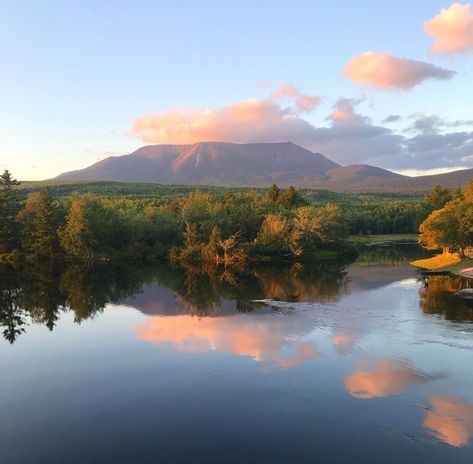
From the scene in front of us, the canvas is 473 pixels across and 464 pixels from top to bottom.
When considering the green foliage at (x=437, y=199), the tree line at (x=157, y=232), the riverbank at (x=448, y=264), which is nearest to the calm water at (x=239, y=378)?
the riverbank at (x=448, y=264)

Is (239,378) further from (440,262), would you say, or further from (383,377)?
(440,262)

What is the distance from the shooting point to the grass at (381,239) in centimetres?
12543

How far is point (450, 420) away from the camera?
69.3ft

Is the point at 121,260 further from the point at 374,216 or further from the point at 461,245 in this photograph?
the point at 374,216

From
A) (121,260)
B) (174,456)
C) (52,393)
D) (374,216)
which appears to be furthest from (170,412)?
(374,216)

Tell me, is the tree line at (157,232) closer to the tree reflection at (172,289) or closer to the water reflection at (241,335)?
the tree reflection at (172,289)

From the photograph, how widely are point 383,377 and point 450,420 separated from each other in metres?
5.56

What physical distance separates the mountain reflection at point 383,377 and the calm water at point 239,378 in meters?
0.11

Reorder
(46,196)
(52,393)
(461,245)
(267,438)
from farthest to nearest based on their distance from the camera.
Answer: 1. (46,196)
2. (461,245)
3. (52,393)
4. (267,438)

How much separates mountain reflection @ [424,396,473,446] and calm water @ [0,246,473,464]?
3.2 inches

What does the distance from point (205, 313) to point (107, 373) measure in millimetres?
16707

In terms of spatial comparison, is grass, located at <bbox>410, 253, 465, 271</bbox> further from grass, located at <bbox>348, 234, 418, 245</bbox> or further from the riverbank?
grass, located at <bbox>348, 234, 418, 245</bbox>

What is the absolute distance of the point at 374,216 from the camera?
149 metres

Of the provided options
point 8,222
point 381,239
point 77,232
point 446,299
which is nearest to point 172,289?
point 77,232
